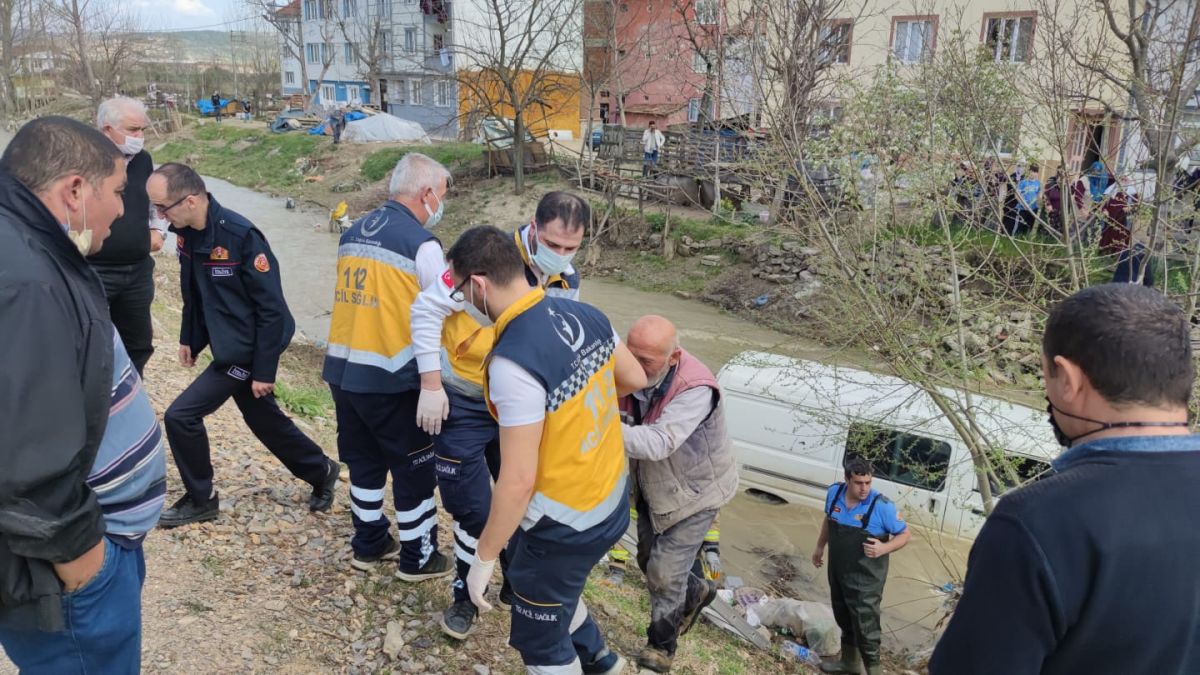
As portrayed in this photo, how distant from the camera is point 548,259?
3814 millimetres

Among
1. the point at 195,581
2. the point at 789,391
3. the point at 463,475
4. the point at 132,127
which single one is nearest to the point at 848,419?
the point at 789,391

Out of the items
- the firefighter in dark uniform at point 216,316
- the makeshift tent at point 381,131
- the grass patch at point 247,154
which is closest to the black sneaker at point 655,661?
the firefighter in dark uniform at point 216,316

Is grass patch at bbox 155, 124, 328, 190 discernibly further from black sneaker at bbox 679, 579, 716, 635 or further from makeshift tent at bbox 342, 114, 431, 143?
black sneaker at bbox 679, 579, 716, 635

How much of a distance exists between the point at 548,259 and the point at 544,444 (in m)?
1.38

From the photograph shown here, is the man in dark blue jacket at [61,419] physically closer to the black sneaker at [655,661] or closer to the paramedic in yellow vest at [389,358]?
the paramedic in yellow vest at [389,358]

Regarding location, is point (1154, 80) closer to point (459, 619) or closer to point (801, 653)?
point (801, 653)

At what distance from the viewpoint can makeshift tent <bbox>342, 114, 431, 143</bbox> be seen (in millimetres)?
33969

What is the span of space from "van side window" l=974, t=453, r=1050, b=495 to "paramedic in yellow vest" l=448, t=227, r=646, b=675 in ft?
12.5

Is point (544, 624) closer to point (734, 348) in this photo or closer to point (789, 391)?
point (789, 391)

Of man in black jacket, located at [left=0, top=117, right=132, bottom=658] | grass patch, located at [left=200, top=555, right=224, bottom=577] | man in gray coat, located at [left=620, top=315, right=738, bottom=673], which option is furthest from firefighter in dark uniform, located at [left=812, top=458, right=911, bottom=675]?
man in black jacket, located at [left=0, top=117, right=132, bottom=658]

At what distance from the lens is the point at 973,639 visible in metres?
1.56

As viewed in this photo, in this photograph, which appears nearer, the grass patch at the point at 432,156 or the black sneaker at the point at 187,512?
the black sneaker at the point at 187,512

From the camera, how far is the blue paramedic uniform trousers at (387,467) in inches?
143

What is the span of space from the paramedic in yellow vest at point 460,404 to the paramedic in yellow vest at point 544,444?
1.88 feet
